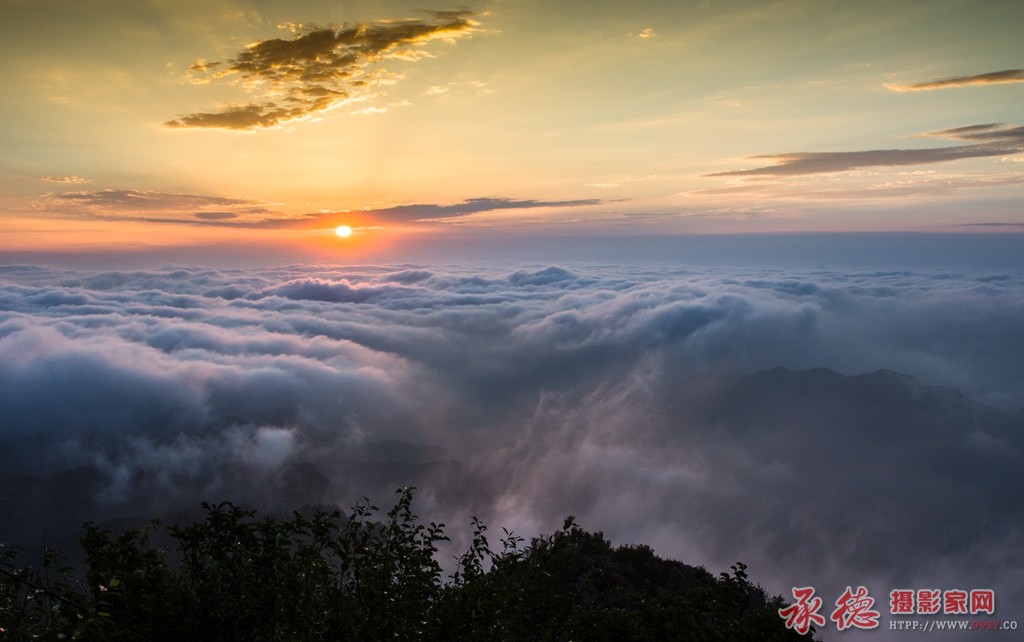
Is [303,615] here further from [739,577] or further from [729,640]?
[739,577]

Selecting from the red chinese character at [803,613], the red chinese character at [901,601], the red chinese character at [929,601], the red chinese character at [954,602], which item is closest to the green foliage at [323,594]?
the red chinese character at [803,613]

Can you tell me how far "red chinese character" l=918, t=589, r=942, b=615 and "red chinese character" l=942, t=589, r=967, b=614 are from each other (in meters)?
0.19

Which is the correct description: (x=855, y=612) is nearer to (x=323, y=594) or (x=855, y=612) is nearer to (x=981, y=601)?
(x=981, y=601)

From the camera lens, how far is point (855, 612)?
1535cm

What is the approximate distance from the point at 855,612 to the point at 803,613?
10.5ft

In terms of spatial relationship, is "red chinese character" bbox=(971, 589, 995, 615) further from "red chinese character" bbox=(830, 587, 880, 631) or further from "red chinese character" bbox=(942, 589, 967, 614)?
"red chinese character" bbox=(830, 587, 880, 631)

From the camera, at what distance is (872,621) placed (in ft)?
49.4

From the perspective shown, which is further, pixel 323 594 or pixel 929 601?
pixel 929 601

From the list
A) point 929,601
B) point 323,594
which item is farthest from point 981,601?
point 323,594

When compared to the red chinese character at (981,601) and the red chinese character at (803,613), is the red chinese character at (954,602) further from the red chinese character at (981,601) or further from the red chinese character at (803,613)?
the red chinese character at (803,613)

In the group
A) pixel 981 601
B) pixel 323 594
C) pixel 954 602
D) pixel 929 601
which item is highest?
pixel 323 594

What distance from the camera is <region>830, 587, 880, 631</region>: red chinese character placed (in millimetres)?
15211

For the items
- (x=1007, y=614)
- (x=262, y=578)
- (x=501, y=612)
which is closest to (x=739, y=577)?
(x=501, y=612)

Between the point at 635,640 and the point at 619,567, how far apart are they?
2979 cm
